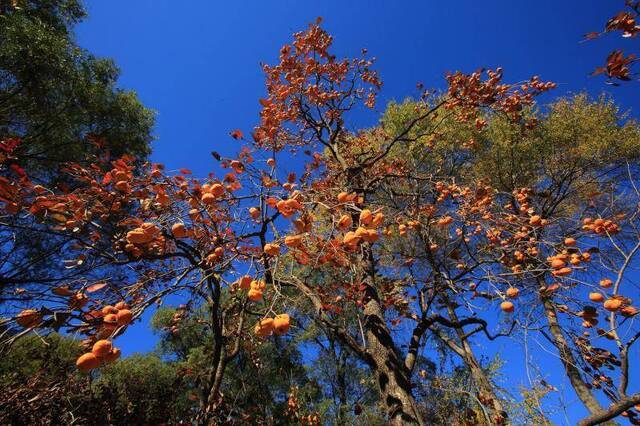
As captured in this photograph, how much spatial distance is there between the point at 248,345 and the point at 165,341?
9.30 m

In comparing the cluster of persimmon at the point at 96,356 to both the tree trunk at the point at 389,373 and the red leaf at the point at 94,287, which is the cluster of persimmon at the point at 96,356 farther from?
the tree trunk at the point at 389,373

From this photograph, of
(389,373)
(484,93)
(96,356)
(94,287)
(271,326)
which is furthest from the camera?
(484,93)

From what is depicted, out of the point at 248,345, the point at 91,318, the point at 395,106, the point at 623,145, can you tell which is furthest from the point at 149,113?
the point at 623,145

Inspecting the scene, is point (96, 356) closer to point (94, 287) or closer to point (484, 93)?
point (94, 287)

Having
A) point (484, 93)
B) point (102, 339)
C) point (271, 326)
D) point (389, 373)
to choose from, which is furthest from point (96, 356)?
point (484, 93)

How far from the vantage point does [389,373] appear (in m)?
2.48

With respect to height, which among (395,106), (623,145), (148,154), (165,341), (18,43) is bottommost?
(165,341)

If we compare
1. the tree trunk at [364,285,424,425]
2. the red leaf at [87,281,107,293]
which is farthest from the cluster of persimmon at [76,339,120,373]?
the tree trunk at [364,285,424,425]

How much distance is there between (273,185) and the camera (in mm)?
2703

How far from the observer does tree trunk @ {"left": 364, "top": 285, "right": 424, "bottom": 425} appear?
2.25 metres

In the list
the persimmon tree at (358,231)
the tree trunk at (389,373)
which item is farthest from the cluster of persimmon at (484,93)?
the tree trunk at (389,373)

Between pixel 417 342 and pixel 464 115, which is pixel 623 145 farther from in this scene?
pixel 417 342

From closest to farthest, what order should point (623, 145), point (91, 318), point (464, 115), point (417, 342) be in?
point (91, 318) < point (417, 342) < point (464, 115) < point (623, 145)

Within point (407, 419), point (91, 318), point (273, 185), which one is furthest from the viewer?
point (273, 185)
